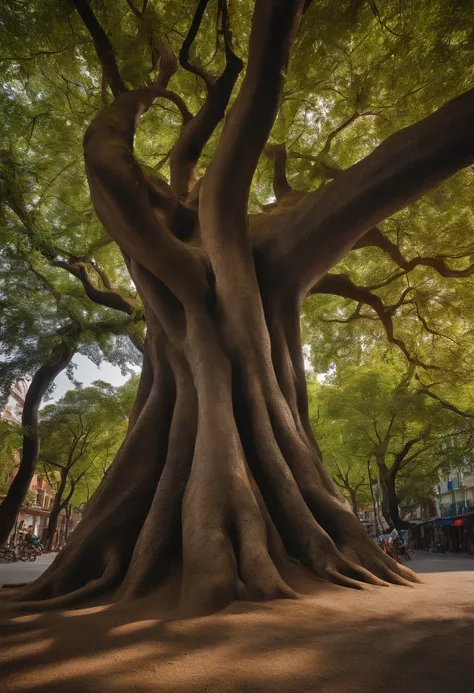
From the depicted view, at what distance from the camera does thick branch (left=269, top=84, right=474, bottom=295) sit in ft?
17.2

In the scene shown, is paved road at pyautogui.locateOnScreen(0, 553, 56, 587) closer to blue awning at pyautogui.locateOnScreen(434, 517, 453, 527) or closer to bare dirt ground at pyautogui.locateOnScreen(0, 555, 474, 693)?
bare dirt ground at pyautogui.locateOnScreen(0, 555, 474, 693)

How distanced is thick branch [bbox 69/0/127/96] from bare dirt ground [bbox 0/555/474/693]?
712 centimetres

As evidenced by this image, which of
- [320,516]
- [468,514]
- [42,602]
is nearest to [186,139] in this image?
[320,516]

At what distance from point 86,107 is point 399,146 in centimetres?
714

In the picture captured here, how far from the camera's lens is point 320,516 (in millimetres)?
5148

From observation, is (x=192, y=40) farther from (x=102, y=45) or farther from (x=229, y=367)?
(x=229, y=367)

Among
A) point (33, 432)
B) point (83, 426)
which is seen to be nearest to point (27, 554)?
point (83, 426)

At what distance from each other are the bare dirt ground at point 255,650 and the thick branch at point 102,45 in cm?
712

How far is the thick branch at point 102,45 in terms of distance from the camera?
645 centimetres

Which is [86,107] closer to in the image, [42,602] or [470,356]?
[42,602]

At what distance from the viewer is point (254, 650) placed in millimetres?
2441

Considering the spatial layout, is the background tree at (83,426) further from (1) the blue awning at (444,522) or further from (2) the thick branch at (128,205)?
(1) the blue awning at (444,522)

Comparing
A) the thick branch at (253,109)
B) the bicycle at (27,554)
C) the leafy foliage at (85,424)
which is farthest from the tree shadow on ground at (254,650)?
the bicycle at (27,554)

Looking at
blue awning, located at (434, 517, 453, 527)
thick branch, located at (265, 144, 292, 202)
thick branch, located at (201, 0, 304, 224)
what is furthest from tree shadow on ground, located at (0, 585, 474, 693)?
blue awning, located at (434, 517, 453, 527)
